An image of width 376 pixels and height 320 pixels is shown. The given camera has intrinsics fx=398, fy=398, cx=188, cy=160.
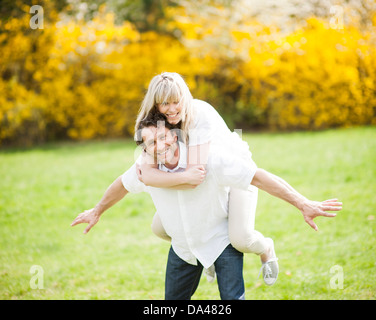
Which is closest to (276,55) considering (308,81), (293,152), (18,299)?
(308,81)

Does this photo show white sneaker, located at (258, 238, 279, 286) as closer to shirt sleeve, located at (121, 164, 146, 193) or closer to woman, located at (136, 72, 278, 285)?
woman, located at (136, 72, 278, 285)

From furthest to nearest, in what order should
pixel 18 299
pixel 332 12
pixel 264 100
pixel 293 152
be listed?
pixel 264 100 < pixel 332 12 < pixel 293 152 < pixel 18 299

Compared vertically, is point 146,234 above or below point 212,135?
below

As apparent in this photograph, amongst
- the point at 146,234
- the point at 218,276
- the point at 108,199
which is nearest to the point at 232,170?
the point at 218,276

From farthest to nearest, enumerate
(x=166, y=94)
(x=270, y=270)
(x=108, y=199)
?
(x=270, y=270) → (x=108, y=199) → (x=166, y=94)

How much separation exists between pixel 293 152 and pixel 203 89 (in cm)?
480

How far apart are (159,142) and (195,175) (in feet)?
0.98

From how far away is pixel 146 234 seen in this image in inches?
217

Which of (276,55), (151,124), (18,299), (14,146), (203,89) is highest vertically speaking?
(276,55)

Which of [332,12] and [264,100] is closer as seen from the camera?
[332,12]

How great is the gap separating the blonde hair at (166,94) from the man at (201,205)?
73 mm

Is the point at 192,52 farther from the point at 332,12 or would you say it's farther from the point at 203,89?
the point at 332,12

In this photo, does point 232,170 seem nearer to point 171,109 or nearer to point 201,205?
point 201,205

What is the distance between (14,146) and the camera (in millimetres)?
12953
